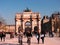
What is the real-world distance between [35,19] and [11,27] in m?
11.3

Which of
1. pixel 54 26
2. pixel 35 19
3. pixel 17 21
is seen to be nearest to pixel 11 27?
pixel 17 21

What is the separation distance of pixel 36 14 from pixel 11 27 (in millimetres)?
12905

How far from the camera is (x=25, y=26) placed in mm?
96750

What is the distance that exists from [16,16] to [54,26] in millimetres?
21990

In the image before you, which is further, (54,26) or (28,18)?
(54,26)

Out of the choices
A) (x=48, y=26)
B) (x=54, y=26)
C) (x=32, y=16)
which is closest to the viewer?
(x=32, y=16)

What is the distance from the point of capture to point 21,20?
311 feet

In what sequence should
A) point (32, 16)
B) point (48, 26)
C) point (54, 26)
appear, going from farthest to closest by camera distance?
point (48, 26) → point (54, 26) → point (32, 16)

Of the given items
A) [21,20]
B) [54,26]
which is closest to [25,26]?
[21,20]

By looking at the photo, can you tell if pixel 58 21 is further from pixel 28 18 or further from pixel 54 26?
pixel 28 18

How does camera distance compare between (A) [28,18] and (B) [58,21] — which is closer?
(A) [28,18]

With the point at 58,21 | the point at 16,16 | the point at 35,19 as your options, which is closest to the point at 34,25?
the point at 35,19

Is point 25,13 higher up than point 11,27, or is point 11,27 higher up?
point 25,13

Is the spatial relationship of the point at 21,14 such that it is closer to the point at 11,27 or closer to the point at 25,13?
the point at 25,13
